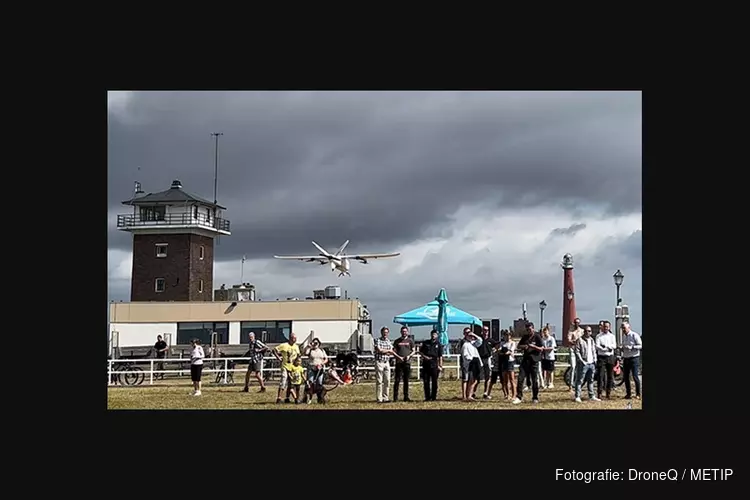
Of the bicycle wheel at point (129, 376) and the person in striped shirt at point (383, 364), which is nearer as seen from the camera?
the person in striped shirt at point (383, 364)

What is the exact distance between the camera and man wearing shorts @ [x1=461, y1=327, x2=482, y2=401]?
59.7 ft

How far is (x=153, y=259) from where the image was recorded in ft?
154

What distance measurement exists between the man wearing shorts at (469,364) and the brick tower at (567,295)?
36.3 feet

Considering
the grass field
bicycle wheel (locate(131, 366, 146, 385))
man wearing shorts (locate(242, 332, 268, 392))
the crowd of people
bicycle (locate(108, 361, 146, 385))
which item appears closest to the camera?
the grass field

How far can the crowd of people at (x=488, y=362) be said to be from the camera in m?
17.7

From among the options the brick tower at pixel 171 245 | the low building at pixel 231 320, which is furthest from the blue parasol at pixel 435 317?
the brick tower at pixel 171 245

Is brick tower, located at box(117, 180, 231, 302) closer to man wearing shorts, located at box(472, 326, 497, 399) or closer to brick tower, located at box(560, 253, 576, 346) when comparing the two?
brick tower, located at box(560, 253, 576, 346)

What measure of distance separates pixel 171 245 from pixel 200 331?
5.27 m

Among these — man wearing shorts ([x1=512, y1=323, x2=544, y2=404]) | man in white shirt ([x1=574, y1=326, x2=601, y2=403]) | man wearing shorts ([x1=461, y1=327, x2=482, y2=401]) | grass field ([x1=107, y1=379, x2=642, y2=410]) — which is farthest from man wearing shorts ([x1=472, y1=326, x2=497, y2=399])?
man in white shirt ([x1=574, y1=326, x2=601, y2=403])

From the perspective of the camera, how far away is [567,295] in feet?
96.1

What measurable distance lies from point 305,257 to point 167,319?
8007 millimetres

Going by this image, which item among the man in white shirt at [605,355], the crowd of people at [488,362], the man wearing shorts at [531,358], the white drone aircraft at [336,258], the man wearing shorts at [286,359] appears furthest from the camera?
the white drone aircraft at [336,258]

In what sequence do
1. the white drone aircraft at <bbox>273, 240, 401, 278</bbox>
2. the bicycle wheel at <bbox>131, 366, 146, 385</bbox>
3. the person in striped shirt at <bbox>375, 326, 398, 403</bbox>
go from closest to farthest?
1. the person in striped shirt at <bbox>375, 326, 398, 403</bbox>
2. the bicycle wheel at <bbox>131, 366, 146, 385</bbox>
3. the white drone aircraft at <bbox>273, 240, 401, 278</bbox>

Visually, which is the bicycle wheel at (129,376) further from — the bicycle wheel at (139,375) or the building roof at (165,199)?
the building roof at (165,199)
